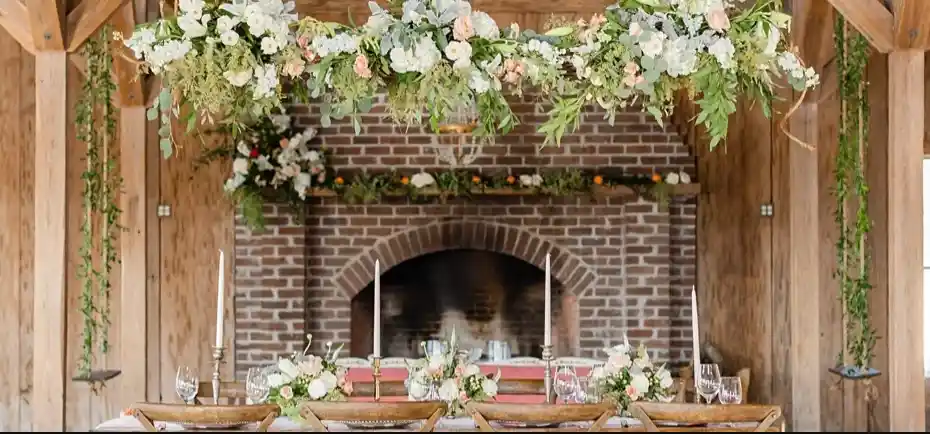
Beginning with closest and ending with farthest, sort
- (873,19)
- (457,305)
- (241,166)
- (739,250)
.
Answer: (873,19), (241,166), (739,250), (457,305)

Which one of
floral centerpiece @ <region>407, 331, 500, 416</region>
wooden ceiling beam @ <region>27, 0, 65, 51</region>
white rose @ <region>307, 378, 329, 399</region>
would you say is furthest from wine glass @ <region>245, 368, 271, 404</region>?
wooden ceiling beam @ <region>27, 0, 65, 51</region>

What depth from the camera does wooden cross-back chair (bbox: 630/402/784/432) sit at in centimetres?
348

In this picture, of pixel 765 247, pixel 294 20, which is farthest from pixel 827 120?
pixel 294 20

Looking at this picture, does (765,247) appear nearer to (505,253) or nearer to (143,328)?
(505,253)

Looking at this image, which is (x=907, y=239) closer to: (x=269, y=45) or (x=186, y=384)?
(x=269, y=45)

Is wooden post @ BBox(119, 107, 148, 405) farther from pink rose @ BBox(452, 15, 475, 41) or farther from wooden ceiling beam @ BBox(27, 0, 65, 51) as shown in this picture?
pink rose @ BBox(452, 15, 475, 41)

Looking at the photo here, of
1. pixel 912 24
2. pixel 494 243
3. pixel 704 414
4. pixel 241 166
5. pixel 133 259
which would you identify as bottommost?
pixel 704 414

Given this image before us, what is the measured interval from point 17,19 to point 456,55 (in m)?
2.78

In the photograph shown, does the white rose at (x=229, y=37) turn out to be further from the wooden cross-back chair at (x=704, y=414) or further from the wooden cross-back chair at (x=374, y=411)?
the wooden cross-back chair at (x=704, y=414)

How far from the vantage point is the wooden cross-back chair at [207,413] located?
11.4 ft

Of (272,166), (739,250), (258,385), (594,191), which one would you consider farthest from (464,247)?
(258,385)

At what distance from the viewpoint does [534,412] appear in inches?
137

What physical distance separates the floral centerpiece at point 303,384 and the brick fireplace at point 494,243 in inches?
139

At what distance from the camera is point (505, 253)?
24.8 feet
